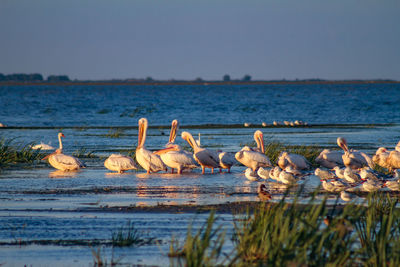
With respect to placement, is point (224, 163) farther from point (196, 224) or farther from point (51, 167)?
point (196, 224)

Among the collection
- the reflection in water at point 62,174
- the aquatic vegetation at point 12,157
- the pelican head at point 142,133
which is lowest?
the reflection in water at point 62,174

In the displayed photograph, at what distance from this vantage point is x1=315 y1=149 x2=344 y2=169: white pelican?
13.4 meters

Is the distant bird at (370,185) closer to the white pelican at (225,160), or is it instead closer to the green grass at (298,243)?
the green grass at (298,243)

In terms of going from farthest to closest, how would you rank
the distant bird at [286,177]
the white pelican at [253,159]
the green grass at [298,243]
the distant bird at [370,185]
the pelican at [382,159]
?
the white pelican at [253,159]
the pelican at [382,159]
the distant bird at [286,177]
the distant bird at [370,185]
the green grass at [298,243]

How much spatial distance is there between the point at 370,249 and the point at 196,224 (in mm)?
2384

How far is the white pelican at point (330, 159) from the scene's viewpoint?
1344 cm

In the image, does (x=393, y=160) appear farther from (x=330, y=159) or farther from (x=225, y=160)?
(x=225, y=160)

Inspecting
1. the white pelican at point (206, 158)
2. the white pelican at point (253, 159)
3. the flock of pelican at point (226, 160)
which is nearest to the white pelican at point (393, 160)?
the flock of pelican at point (226, 160)

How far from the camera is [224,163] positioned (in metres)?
13.1

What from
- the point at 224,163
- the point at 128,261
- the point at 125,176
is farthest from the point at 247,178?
the point at 128,261

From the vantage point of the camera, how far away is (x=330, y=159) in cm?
1346

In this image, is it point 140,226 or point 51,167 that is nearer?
point 140,226

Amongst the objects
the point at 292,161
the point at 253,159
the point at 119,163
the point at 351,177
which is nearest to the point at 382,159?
the point at 292,161

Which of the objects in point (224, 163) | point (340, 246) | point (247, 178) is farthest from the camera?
point (224, 163)
